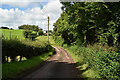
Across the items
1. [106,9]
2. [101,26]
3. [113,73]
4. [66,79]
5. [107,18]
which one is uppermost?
[106,9]

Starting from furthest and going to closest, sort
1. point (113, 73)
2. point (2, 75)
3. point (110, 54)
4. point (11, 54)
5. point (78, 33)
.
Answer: point (78, 33) < point (11, 54) < point (2, 75) < point (110, 54) < point (113, 73)

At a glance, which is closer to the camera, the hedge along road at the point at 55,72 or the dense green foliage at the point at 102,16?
the hedge along road at the point at 55,72

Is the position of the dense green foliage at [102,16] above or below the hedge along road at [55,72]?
above

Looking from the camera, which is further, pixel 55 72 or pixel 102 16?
pixel 102 16

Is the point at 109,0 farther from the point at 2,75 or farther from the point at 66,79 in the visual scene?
the point at 2,75

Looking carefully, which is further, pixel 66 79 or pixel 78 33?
pixel 78 33

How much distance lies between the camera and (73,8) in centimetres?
1900

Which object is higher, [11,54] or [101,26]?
[101,26]

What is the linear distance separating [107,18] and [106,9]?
5.70 ft

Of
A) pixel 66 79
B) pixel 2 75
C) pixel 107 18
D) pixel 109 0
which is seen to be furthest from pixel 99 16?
pixel 2 75

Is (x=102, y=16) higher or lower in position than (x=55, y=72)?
higher

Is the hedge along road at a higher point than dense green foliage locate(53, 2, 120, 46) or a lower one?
lower

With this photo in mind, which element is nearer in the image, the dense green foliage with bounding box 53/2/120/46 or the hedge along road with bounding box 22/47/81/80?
the hedge along road with bounding box 22/47/81/80

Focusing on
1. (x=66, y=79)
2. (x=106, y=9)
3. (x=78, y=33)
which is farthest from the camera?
(x=78, y=33)
